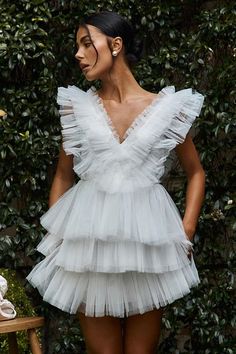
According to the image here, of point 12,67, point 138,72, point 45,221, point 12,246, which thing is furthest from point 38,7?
point 45,221

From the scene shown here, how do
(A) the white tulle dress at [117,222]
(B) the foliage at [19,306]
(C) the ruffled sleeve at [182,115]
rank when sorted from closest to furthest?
(A) the white tulle dress at [117,222] < (C) the ruffled sleeve at [182,115] < (B) the foliage at [19,306]

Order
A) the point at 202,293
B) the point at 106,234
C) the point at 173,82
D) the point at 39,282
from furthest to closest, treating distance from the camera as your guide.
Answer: the point at 173,82 < the point at 202,293 < the point at 39,282 < the point at 106,234

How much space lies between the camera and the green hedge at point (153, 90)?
3.13 meters

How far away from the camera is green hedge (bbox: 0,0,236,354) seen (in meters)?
3.13

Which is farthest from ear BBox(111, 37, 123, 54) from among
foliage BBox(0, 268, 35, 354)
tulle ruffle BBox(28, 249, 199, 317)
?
foliage BBox(0, 268, 35, 354)

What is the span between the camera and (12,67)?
3227 mm

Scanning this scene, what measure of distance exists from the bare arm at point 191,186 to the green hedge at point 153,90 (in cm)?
84

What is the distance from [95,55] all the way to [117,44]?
83 millimetres

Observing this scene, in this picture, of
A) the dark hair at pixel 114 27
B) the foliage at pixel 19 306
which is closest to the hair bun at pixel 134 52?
the dark hair at pixel 114 27

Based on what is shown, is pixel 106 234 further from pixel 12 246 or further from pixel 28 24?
pixel 28 24

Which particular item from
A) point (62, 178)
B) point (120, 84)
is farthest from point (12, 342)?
point (120, 84)

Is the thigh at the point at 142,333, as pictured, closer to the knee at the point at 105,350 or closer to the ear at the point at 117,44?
the knee at the point at 105,350

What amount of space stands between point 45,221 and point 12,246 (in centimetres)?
104

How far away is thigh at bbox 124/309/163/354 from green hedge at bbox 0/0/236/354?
984mm
